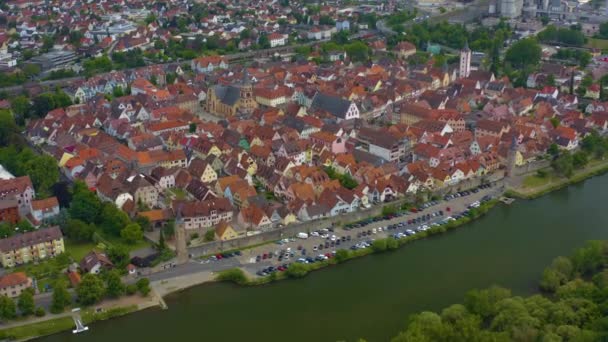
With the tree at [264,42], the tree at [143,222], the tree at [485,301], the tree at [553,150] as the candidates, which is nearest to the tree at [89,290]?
the tree at [143,222]

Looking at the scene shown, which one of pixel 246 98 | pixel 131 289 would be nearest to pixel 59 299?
pixel 131 289

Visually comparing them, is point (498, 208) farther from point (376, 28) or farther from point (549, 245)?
point (376, 28)

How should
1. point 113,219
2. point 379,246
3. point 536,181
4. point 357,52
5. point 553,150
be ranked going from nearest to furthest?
point 379,246, point 113,219, point 536,181, point 553,150, point 357,52

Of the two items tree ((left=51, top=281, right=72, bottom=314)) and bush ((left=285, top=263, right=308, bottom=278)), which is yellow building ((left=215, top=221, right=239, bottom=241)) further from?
tree ((left=51, top=281, right=72, bottom=314))

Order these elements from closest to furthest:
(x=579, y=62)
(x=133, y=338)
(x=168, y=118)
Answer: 1. (x=133, y=338)
2. (x=168, y=118)
3. (x=579, y=62)

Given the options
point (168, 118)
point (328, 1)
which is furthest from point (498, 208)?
point (328, 1)

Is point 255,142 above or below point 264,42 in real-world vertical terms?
above

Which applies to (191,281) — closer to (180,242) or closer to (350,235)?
(180,242)

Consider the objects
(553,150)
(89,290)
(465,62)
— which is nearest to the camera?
(89,290)
